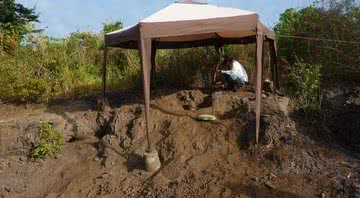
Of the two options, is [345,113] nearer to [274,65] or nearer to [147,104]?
[274,65]

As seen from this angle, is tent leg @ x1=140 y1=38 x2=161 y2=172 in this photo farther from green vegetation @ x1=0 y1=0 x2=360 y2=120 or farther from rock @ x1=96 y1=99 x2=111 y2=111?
green vegetation @ x1=0 y1=0 x2=360 y2=120

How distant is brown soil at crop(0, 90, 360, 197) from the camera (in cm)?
632

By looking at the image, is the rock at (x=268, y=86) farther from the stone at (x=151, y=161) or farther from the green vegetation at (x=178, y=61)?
the stone at (x=151, y=161)

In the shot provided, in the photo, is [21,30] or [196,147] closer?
[196,147]

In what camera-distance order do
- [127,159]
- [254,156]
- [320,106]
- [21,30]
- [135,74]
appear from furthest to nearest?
[21,30] < [135,74] < [320,106] < [127,159] < [254,156]

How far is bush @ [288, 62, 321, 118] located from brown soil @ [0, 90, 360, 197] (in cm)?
24

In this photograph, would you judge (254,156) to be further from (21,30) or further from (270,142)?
(21,30)

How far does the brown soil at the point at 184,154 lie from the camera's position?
632cm

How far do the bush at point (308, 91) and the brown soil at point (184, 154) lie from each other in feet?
0.80

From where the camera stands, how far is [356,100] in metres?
8.43

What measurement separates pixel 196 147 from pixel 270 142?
45.3 inches

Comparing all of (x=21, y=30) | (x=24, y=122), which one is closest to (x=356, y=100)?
(x=24, y=122)

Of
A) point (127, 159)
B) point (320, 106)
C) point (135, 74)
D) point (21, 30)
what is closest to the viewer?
point (127, 159)

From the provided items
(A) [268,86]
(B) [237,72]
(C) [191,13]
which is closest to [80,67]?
(B) [237,72]
